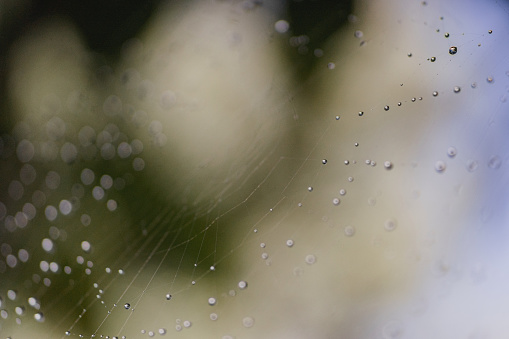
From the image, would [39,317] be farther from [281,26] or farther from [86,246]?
[281,26]

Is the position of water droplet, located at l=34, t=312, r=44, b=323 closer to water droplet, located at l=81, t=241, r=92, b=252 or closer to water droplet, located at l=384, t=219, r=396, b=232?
water droplet, located at l=81, t=241, r=92, b=252

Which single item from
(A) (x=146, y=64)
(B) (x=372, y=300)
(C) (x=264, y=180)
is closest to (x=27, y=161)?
(A) (x=146, y=64)

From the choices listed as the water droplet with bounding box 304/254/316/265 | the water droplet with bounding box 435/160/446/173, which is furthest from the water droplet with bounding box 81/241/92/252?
the water droplet with bounding box 435/160/446/173

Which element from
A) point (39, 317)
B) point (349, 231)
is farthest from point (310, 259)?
point (39, 317)

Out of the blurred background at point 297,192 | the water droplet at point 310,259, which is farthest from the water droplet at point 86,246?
the water droplet at point 310,259

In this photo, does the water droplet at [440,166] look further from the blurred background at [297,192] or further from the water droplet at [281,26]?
the water droplet at [281,26]

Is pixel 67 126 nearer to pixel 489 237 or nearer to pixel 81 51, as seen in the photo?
pixel 81 51
